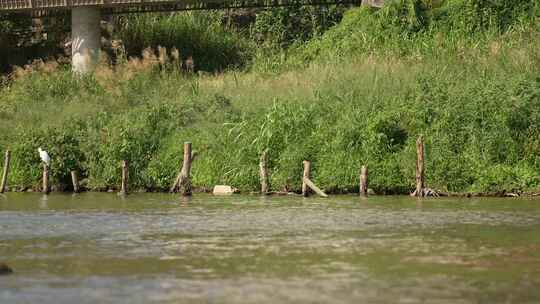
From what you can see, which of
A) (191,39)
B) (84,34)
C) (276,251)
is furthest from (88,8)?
(276,251)

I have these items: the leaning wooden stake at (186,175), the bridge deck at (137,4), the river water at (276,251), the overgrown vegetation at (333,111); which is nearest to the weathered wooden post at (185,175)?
the leaning wooden stake at (186,175)

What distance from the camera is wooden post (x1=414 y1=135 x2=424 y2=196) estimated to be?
23.7 meters

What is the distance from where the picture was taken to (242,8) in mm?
45125

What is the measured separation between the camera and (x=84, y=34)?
40.3 metres

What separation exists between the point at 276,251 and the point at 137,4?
958 inches

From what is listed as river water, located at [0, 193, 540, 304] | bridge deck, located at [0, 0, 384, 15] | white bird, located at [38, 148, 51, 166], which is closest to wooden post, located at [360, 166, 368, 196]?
river water, located at [0, 193, 540, 304]

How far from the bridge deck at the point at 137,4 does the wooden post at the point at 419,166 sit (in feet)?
47.0

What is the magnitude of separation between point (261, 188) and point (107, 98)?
7.58 m

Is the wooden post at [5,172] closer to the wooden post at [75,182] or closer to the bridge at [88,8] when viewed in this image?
the wooden post at [75,182]

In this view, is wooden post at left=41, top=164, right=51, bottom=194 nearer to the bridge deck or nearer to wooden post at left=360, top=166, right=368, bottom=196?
wooden post at left=360, top=166, right=368, bottom=196

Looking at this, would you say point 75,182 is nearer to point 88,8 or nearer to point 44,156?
point 44,156

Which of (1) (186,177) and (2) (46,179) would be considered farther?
(2) (46,179)

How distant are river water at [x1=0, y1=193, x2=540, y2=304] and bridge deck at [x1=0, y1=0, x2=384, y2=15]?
52.8ft

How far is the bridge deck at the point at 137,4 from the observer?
130 ft
